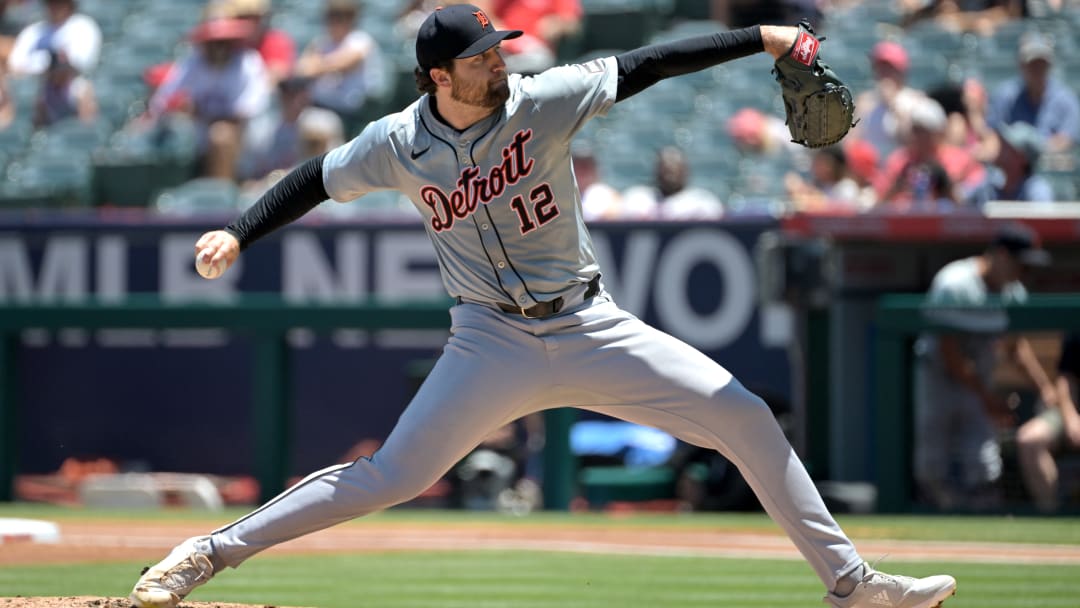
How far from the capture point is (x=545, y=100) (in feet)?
14.1

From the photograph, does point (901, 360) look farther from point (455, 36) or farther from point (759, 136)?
point (455, 36)

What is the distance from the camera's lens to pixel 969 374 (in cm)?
891

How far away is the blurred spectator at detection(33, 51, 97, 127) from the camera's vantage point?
537 inches

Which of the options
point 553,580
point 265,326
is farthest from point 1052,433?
point 265,326

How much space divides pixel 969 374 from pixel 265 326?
4.13m

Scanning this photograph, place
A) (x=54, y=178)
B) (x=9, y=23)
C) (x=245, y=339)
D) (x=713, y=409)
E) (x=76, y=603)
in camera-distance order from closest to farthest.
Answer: (x=713, y=409), (x=76, y=603), (x=245, y=339), (x=54, y=178), (x=9, y=23)

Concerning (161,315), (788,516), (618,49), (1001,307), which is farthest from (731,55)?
(618,49)

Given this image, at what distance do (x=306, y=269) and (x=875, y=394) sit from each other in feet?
12.9

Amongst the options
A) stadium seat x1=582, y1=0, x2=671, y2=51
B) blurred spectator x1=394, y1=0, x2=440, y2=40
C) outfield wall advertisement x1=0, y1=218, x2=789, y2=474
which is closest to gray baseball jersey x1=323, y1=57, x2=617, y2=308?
outfield wall advertisement x1=0, y1=218, x2=789, y2=474

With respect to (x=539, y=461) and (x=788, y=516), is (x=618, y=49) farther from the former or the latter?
(x=788, y=516)

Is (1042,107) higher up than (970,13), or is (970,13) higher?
(970,13)

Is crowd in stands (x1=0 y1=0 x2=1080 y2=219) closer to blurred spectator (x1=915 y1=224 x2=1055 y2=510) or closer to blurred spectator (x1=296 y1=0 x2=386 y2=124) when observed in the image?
blurred spectator (x1=296 y1=0 x2=386 y2=124)

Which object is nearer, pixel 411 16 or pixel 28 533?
pixel 28 533

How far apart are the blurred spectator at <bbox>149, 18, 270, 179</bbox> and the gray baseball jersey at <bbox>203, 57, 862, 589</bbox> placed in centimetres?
815
